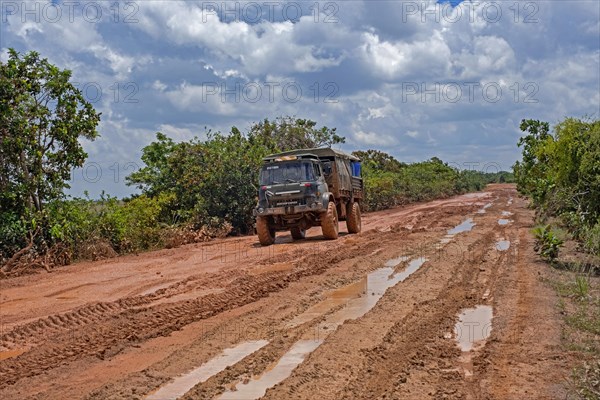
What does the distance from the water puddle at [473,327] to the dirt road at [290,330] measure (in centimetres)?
2

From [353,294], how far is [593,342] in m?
4.11

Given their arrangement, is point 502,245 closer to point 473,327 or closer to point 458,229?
point 458,229

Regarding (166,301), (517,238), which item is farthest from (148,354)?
(517,238)

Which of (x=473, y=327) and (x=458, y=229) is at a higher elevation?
(x=458, y=229)

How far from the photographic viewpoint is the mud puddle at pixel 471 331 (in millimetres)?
6446

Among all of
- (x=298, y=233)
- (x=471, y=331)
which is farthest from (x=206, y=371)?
(x=298, y=233)

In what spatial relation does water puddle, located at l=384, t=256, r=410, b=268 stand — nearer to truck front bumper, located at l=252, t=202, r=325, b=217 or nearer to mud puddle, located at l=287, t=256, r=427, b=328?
mud puddle, located at l=287, t=256, r=427, b=328

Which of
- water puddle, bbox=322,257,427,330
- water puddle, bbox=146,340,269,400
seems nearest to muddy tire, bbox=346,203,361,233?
water puddle, bbox=322,257,427,330

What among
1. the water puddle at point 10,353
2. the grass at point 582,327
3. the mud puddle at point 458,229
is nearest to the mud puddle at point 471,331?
the grass at point 582,327

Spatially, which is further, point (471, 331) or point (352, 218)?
point (352, 218)

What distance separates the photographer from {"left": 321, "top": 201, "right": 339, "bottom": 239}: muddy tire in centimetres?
1834

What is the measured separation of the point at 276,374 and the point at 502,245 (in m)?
11.9

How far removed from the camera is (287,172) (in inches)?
724

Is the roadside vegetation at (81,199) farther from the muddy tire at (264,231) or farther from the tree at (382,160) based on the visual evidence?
the tree at (382,160)
